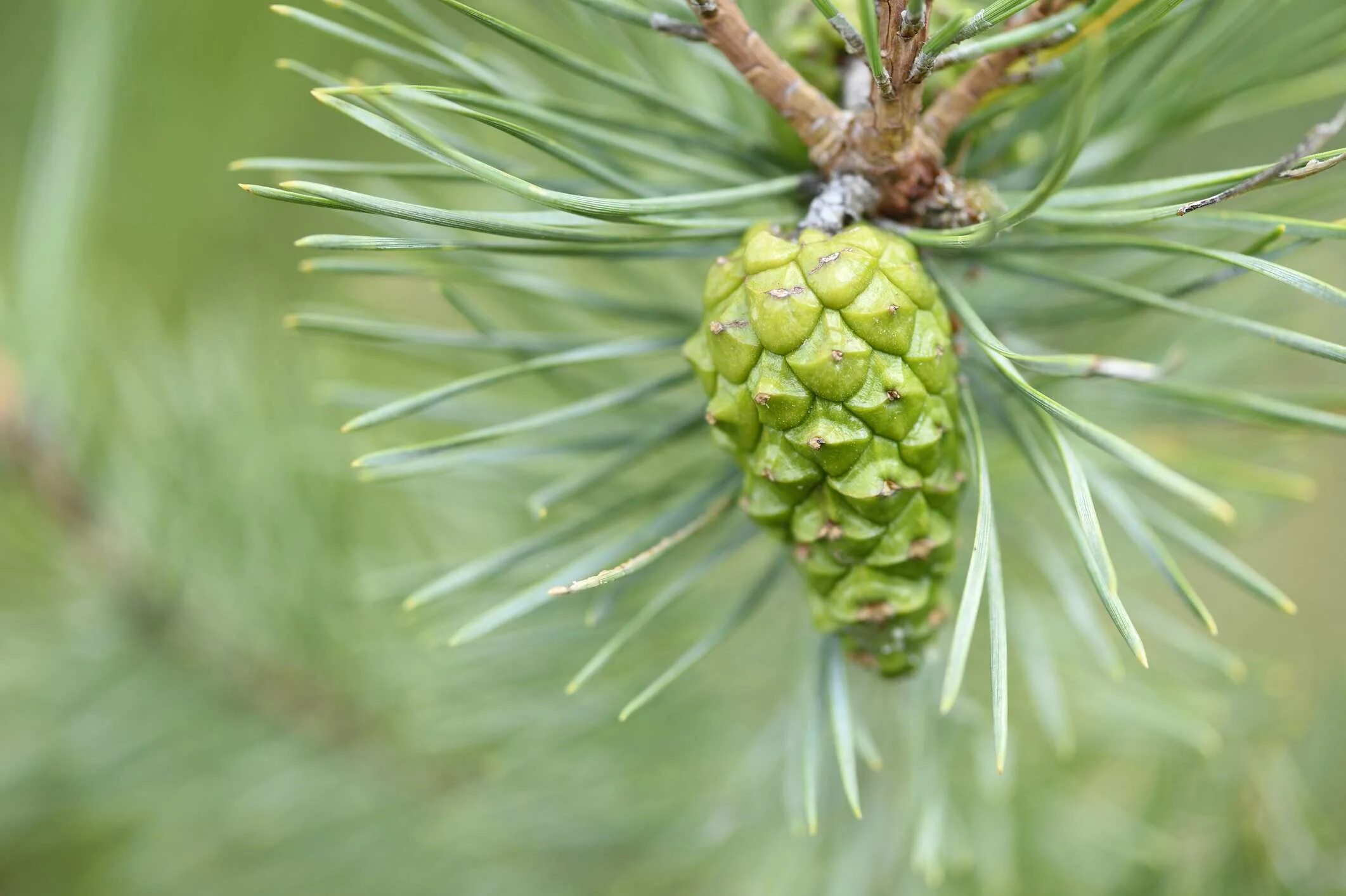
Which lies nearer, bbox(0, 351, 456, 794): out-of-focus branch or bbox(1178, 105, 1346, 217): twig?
bbox(1178, 105, 1346, 217): twig

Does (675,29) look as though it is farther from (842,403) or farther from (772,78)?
(842,403)

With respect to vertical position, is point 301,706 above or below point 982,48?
below

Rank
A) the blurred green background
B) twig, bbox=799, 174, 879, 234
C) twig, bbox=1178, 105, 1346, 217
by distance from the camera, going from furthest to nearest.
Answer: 1. the blurred green background
2. twig, bbox=799, 174, 879, 234
3. twig, bbox=1178, 105, 1346, 217

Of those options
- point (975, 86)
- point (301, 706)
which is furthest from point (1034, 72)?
point (301, 706)

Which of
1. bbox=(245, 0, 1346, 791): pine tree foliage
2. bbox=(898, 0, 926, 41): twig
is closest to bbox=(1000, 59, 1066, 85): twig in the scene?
bbox=(245, 0, 1346, 791): pine tree foliage

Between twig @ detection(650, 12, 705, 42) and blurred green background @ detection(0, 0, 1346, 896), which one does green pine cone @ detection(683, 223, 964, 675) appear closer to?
twig @ detection(650, 12, 705, 42)

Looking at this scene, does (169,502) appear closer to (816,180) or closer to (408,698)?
(408,698)
